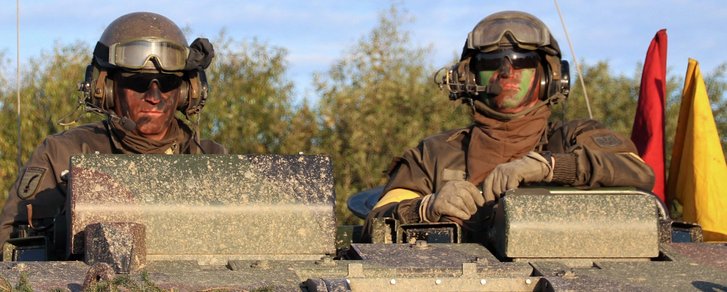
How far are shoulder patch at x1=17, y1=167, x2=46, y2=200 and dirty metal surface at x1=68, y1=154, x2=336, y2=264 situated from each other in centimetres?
206

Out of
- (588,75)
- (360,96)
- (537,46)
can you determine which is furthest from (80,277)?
(588,75)

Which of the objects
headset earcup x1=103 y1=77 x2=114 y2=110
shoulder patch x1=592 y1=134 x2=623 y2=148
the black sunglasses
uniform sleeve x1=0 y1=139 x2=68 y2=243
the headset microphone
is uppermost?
the headset microphone

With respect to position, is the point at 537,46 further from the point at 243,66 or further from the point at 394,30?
the point at 394,30

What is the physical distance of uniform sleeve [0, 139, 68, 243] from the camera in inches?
355

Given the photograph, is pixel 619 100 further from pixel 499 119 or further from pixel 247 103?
pixel 499 119

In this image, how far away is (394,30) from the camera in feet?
73.2

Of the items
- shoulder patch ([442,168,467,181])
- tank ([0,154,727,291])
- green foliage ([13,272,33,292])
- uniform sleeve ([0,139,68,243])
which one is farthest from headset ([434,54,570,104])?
green foliage ([13,272,33,292])

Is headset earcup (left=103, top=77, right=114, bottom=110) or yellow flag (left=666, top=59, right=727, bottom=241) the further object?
yellow flag (left=666, top=59, right=727, bottom=241)

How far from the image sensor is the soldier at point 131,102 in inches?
363

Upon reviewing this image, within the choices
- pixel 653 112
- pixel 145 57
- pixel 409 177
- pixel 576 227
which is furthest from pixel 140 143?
pixel 653 112

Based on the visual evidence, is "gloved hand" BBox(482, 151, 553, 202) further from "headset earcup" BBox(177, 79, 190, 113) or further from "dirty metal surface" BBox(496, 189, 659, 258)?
"headset earcup" BBox(177, 79, 190, 113)

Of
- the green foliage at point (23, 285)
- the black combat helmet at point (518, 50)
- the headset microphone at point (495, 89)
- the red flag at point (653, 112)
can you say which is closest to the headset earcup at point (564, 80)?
the black combat helmet at point (518, 50)

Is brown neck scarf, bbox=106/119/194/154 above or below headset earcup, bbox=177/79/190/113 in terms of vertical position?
below

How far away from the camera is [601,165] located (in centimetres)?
875
